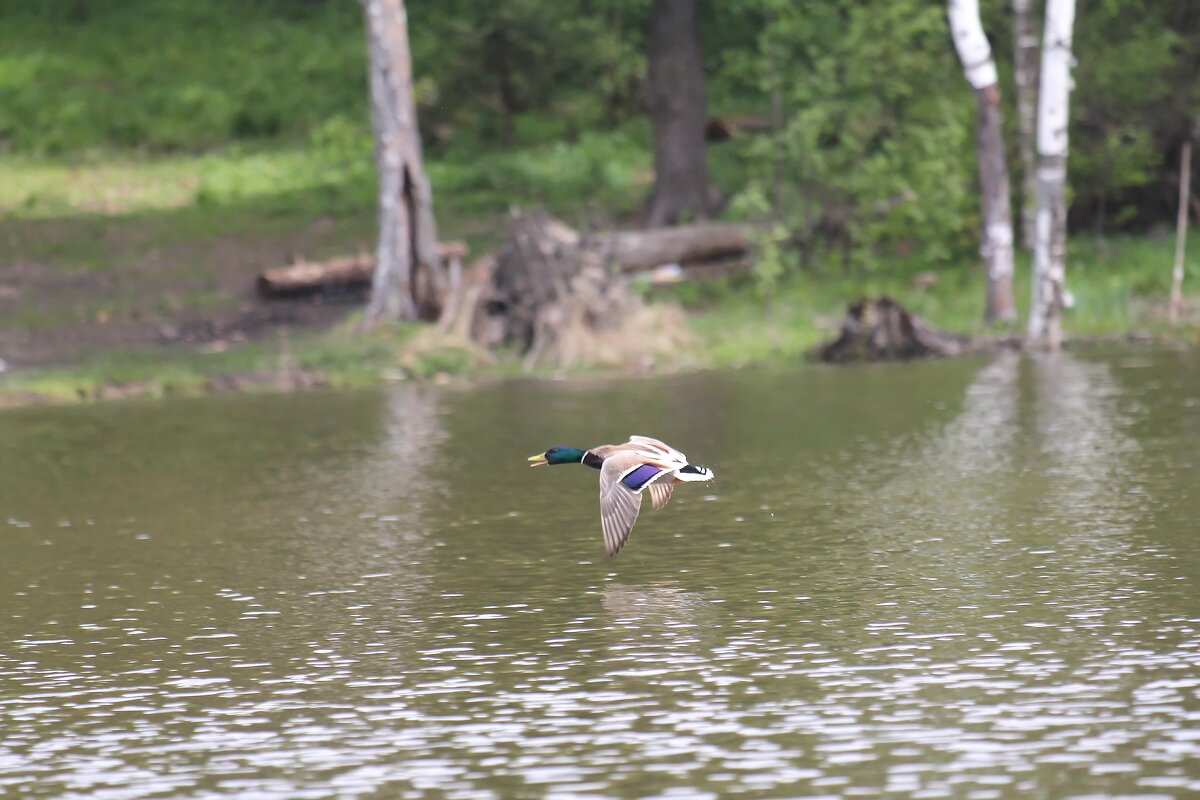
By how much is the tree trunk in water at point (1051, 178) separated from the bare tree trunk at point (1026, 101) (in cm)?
117

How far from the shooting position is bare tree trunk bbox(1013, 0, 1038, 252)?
26.7 meters

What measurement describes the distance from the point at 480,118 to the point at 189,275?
28.8 ft

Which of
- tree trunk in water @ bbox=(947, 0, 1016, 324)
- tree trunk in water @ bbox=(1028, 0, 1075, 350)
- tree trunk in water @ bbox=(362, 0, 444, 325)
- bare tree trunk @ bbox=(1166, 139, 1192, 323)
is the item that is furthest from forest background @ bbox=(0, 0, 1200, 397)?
tree trunk in water @ bbox=(1028, 0, 1075, 350)

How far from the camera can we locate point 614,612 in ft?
36.3

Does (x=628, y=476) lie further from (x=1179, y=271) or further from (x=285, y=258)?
(x=285, y=258)

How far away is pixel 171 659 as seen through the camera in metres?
10.4

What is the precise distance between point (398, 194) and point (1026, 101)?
Result: 28.2ft

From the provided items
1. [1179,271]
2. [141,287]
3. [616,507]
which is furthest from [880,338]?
[616,507]

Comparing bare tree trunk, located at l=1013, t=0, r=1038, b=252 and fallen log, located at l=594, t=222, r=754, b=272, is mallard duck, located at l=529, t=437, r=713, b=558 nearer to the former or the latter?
bare tree trunk, located at l=1013, t=0, r=1038, b=252

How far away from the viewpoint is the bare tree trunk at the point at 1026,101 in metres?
26.7

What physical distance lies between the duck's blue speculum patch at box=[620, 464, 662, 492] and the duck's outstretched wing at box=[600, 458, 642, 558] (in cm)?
2

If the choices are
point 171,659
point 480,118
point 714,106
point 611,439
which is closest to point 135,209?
point 480,118

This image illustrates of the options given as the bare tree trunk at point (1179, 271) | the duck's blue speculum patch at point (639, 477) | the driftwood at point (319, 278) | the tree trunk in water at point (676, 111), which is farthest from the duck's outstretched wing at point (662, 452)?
the tree trunk in water at point (676, 111)

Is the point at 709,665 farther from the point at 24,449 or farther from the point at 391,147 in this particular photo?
the point at 391,147
